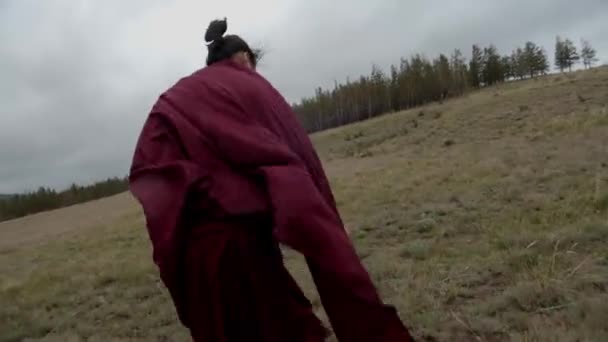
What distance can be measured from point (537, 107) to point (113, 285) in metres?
23.5

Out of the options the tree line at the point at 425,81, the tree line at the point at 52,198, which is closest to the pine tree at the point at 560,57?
the tree line at the point at 425,81

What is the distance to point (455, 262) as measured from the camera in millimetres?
5539

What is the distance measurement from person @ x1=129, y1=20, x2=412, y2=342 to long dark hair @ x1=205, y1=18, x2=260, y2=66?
7 cm

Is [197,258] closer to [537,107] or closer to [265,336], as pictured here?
[265,336]

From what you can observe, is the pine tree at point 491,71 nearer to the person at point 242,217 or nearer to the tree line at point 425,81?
the tree line at point 425,81

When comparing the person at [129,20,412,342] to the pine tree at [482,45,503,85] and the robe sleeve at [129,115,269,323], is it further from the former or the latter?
the pine tree at [482,45,503,85]

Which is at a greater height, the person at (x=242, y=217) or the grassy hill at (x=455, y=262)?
the person at (x=242, y=217)

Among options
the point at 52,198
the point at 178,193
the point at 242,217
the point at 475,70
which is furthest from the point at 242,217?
the point at 475,70

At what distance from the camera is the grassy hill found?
392cm

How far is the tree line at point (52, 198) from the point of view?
4603 cm

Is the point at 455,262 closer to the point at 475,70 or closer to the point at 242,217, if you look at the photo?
the point at 242,217

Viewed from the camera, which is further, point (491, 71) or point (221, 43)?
point (491, 71)

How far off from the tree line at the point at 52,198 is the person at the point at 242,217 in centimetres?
4526

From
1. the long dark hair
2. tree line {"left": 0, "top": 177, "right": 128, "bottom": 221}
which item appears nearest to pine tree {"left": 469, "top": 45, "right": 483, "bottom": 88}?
tree line {"left": 0, "top": 177, "right": 128, "bottom": 221}
